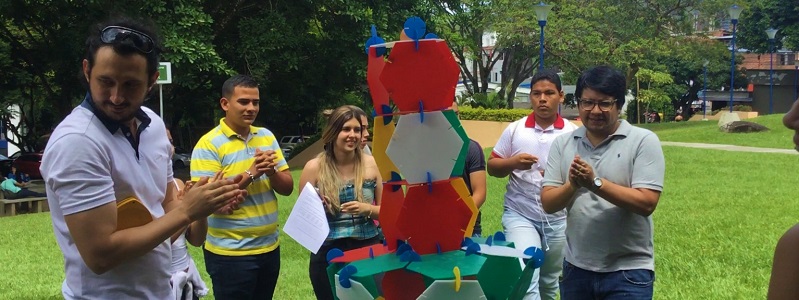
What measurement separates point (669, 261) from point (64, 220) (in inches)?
234

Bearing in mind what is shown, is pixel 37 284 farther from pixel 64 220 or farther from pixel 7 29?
pixel 7 29

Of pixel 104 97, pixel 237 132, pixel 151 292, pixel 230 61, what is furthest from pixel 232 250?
pixel 230 61

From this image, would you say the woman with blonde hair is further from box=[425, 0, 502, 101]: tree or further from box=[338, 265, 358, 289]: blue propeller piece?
box=[338, 265, 358, 289]: blue propeller piece

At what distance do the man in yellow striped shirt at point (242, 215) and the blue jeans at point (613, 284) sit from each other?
1.75 m

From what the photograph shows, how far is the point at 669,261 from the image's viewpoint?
6840mm

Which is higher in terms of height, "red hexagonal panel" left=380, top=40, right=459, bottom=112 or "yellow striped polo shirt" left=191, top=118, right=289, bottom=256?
"red hexagonal panel" left=380, top=40, right=459, bottom=112

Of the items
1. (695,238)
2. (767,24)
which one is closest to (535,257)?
(695,238)

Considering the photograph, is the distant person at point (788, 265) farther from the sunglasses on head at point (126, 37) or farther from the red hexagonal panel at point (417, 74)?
the sunglasses on head at point (126, 37)

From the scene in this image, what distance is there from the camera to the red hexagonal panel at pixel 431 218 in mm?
2400

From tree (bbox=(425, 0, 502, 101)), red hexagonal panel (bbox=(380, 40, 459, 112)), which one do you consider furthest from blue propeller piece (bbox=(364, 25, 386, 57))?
tree (bbox=(425, 0, 502, 101))

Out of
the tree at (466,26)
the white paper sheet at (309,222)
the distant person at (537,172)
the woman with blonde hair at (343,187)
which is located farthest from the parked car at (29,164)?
the white paper sheet at (309,222)

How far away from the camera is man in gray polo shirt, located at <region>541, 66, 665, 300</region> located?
3383 mm

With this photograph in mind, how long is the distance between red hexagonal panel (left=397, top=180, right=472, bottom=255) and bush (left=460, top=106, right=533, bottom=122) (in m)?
20.8

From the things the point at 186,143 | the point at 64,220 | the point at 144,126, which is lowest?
the point at 186,143
